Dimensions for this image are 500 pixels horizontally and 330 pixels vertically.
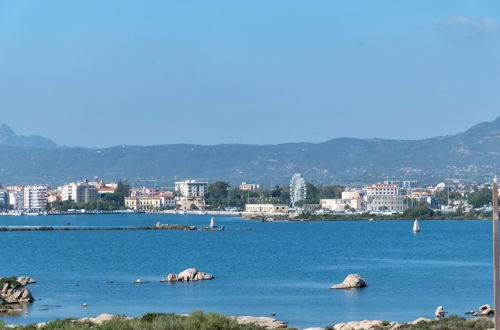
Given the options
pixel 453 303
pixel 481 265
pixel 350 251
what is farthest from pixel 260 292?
pixel 350 251

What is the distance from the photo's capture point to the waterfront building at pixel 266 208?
153 meters

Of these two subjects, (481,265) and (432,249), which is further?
(432,249)

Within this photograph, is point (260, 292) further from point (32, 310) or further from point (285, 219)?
point (285, 219)

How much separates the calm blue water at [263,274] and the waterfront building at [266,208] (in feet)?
227

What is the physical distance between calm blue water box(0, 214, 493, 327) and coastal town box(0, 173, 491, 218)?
241 ft

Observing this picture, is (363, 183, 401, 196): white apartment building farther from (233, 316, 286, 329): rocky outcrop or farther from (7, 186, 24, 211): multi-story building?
(233, 316, 286, 329): rocky outcrop

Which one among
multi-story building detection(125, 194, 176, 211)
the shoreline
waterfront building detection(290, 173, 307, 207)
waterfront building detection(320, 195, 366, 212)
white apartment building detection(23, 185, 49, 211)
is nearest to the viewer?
the shoreline

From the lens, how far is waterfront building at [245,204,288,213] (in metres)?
153

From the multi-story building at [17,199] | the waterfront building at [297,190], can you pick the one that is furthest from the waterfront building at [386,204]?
the multi-story building at [17,199]

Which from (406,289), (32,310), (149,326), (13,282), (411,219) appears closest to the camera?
(149,326)

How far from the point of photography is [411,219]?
5295 inches

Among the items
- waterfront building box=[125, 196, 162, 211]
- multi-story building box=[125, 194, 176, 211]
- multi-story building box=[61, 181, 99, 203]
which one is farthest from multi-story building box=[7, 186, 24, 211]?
waterfront building box=[125, 196, 162, 211]

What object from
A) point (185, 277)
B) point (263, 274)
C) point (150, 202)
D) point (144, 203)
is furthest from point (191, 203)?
point (185, 277)

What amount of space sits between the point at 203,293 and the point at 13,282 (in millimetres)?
6496
